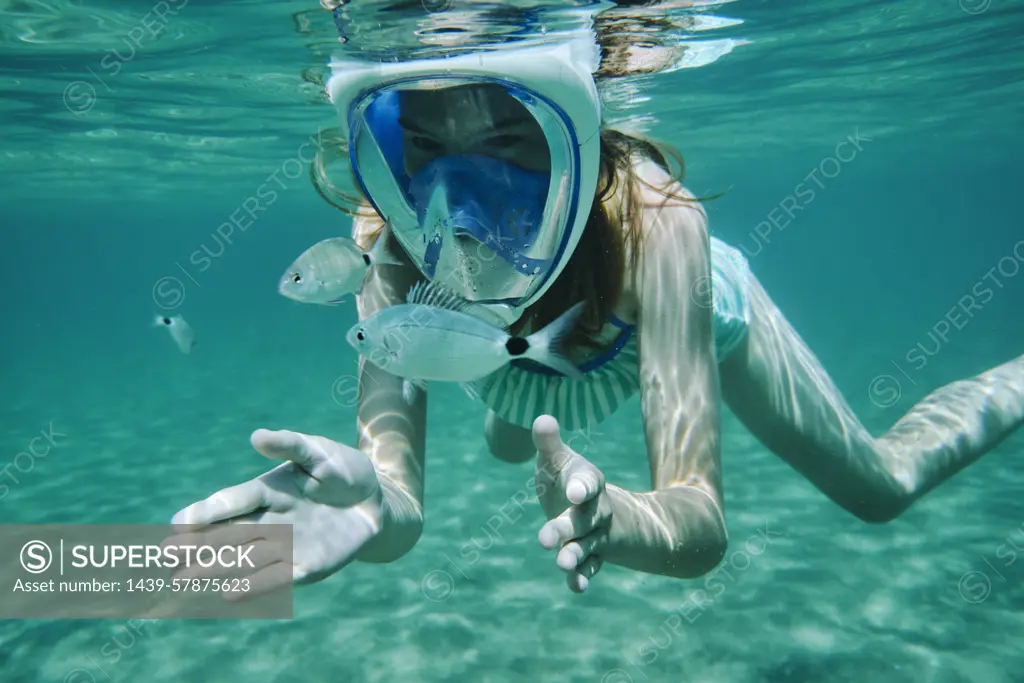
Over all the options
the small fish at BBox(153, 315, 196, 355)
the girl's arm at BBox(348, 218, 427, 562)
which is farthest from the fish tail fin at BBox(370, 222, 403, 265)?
the small fish at BBox(153, 315, 196, 355)

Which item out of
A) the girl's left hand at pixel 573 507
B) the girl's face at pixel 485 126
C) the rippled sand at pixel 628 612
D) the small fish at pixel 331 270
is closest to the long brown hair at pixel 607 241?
the girl's face at pixel 485 126

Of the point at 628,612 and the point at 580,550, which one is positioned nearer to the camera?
the point at 580,550

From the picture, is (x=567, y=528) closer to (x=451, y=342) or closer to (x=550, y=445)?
(x=550, y=445)

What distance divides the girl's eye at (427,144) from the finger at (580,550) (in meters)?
1.92

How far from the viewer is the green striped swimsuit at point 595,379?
356 cm

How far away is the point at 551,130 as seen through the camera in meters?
2.77

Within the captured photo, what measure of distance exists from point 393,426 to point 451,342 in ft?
3.32

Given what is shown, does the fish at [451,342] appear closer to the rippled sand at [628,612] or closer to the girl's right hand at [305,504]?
the girl's right hand at [305,504]

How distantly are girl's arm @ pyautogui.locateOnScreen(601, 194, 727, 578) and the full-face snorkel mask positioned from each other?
521 millimetres

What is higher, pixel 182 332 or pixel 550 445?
pixel 550 445

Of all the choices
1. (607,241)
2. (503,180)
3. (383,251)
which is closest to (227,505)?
(503,180)

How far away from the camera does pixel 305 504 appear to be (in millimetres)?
2164

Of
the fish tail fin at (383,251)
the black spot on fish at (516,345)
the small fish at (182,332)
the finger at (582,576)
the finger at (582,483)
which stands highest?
the fish tail fin at (383,251)

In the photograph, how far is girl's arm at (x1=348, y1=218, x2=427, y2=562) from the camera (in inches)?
119
